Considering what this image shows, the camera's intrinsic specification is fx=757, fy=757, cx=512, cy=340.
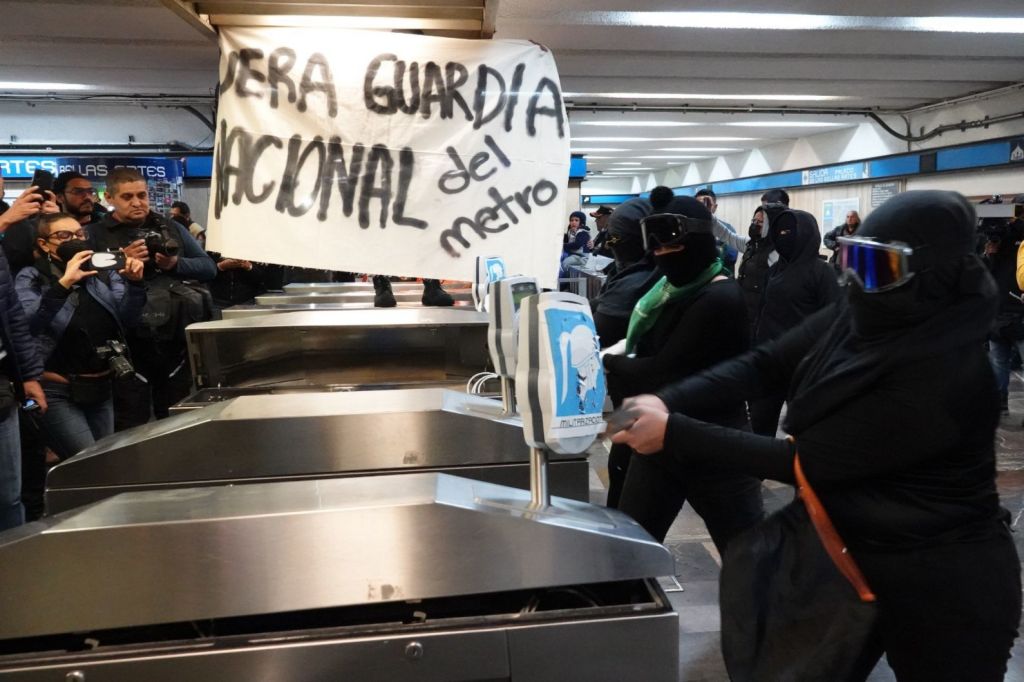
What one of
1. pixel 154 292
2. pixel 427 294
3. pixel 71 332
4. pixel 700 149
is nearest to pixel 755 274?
pixel 427 294

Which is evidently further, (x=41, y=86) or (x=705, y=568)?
(x=41, y=86)

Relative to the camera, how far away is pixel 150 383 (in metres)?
4.25

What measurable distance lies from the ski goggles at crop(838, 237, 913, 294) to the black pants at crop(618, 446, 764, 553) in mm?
1044

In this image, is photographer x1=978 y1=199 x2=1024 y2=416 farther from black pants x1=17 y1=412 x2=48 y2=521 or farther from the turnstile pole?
black pants x1=17 y1=412 x2=48 y2=521

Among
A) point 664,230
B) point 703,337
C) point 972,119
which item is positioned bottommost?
point 703,337

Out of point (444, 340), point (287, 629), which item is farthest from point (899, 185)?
point (287, 629)

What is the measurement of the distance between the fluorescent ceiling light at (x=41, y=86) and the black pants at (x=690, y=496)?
29.8 feet

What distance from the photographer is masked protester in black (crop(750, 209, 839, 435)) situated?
13.6 feet

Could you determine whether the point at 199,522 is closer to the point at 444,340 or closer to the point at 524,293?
the point at 524,293

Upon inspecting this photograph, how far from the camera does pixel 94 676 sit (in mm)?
1219

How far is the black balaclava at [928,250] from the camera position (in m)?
1.34

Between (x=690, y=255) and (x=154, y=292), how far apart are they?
9.78 feet

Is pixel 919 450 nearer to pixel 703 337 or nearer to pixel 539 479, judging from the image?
pixel 539 479

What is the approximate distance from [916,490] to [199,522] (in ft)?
4.22
